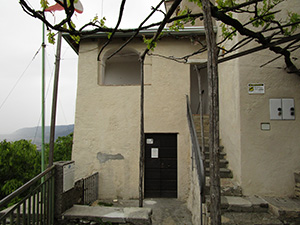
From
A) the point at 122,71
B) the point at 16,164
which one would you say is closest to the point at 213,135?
the point at 122,71

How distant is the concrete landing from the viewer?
321 centimetres

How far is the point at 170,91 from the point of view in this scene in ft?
21.5

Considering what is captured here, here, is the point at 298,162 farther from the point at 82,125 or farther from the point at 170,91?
the point at 82,125

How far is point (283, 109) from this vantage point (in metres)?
4.50

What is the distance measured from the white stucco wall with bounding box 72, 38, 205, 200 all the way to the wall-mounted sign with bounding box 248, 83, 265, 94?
2.15m

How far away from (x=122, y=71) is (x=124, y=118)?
10.7 feet

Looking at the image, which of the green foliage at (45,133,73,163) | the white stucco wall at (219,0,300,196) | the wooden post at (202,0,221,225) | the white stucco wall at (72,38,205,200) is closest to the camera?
the wooden post at (202,0,221,225)

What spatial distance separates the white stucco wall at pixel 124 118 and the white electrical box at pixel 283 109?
248 cm

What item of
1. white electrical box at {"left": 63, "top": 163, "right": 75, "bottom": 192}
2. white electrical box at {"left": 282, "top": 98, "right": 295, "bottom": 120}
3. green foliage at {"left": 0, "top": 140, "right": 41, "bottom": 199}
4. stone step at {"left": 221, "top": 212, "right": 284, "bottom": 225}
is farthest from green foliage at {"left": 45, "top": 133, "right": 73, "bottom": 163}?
white electrical box at {"left": 282, "top": 98, "right": 295, "bottom": 120}

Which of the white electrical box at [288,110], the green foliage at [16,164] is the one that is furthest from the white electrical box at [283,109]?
the green foliage at [16,164]

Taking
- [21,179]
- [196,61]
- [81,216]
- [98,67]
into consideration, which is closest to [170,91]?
[196,61]

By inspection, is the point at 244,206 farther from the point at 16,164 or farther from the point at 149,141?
the point at 16,164

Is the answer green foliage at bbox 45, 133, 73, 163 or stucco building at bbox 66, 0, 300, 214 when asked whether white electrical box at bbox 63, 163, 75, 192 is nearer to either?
stucco building at bbox 66, 0, 300, 214

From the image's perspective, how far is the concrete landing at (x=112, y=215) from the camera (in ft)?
10.5
